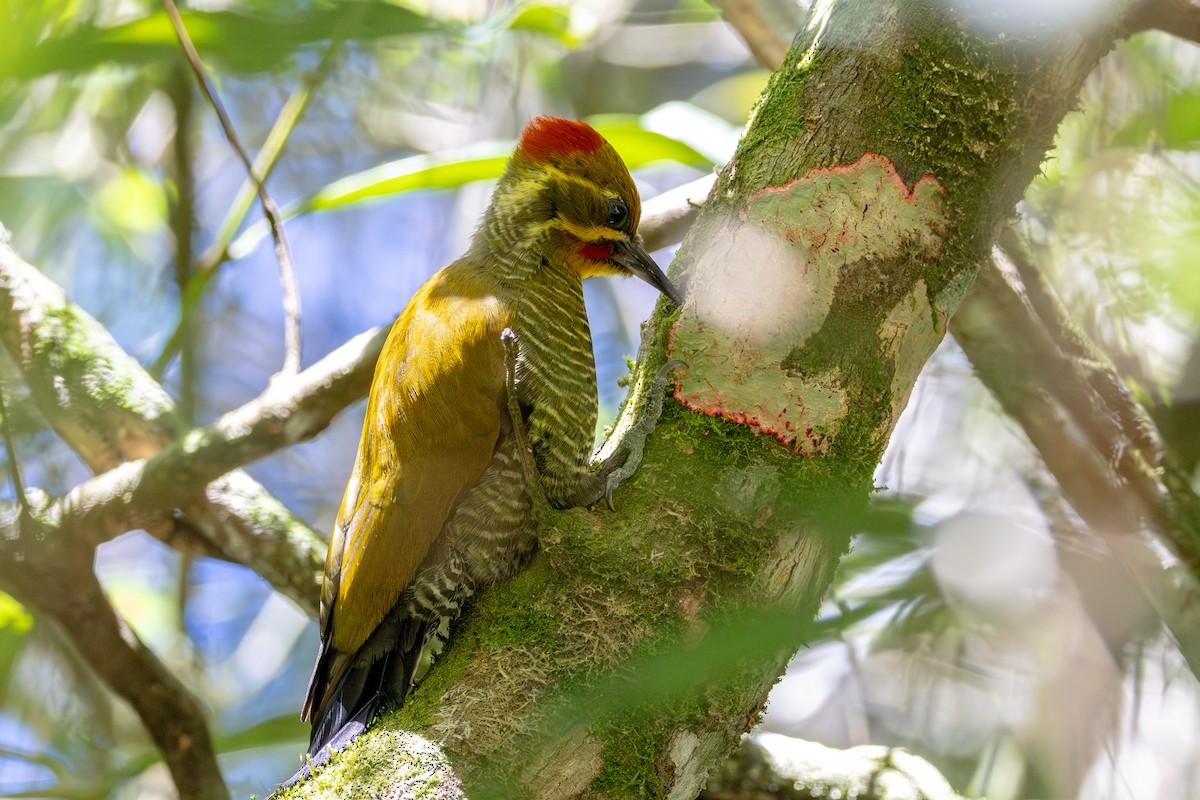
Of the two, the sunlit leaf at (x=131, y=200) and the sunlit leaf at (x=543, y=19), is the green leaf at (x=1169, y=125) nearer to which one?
the sunlit leaf at (x=543, y=19)

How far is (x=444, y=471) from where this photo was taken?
2.11 meters

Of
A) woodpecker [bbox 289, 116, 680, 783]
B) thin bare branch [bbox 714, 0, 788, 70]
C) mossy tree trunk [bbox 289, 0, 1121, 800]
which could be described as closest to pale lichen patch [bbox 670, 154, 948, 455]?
mossy tree trunk [bbox 289, 0, 1121, 800]

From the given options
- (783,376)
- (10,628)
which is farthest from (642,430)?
(10,628)

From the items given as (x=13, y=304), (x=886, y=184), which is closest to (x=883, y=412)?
(x=886, y=184)

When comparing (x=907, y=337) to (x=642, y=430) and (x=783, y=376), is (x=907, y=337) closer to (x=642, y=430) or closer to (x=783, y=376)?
(x=783, y=376)

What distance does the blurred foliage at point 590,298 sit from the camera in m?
2.19

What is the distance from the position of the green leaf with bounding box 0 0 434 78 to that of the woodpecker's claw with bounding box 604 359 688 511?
2.76 feet

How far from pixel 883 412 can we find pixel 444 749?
91 centimetres

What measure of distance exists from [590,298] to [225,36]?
2.64 m

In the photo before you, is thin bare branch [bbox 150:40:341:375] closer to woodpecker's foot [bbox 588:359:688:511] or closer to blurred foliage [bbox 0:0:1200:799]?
blurred foliage [bbox 0:0:1200:799]

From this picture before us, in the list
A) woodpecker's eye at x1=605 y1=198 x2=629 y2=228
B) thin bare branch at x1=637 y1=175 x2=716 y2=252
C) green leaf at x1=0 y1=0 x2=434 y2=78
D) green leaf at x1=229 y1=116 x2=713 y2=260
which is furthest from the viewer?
green leaf at x1=229 y1=116 x2=713 y2=260

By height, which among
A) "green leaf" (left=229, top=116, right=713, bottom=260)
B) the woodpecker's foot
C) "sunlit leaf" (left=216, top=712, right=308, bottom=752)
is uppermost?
"green leaf" (left=229, top=116, right=713, bottom=260)

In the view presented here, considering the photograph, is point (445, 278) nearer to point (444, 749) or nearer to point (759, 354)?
point (759, 354)

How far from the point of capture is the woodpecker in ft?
6.80
